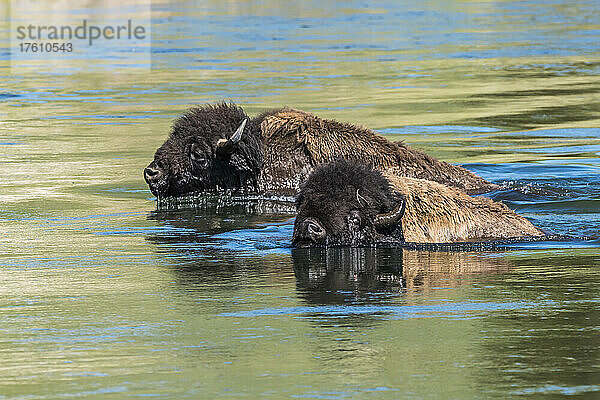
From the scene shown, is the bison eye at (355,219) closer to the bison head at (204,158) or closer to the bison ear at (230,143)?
the bison ear at (230,143)

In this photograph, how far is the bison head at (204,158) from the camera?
13.9 meters

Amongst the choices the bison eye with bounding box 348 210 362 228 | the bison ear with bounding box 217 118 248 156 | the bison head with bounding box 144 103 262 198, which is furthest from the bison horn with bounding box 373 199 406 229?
the bison head with bounding box 144 103 262 198

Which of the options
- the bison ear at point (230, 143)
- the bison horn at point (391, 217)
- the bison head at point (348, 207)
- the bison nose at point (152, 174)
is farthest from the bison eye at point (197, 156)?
the bison horn at point (391, 217)

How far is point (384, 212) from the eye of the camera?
995cm

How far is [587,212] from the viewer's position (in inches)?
500

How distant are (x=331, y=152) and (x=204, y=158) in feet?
5.25

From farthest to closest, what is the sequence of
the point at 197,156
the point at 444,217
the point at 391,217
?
1. the point at 197,156
2. the point at 444,217
3. the point at 391,217

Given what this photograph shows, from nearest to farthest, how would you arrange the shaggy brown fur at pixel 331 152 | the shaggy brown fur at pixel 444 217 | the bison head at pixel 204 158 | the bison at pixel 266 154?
the shaggy brown fur at pixel 444 217, the shaggy brown fur at pixel 331 152, the bison at pixel 266 154, the bison head at pixel 204 158

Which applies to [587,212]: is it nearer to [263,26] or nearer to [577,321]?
[577,321]

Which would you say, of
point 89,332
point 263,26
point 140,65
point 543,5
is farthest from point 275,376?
point 543,5

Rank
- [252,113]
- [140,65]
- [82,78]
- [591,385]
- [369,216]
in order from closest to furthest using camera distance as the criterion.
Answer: [591,385] → [369,216] → [252,113] → [82,78] → [140,65]

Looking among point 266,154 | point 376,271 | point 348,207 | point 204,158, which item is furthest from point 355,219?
point 204,158

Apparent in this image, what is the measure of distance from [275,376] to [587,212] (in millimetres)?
6764

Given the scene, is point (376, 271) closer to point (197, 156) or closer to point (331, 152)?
point (331, 152)
